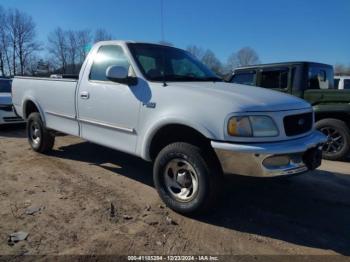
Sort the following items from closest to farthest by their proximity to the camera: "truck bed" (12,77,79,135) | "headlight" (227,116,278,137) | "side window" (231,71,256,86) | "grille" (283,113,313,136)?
"headlight" (227,116,278,137), "grille" (283,113,313,136), "truck bed" (12,77,79,135), "side window" (231,71,256,86)

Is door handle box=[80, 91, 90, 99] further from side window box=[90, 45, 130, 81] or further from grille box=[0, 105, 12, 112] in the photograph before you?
grille box=[0, 105, 12, 112]

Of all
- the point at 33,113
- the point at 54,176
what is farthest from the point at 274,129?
the point at 33,113

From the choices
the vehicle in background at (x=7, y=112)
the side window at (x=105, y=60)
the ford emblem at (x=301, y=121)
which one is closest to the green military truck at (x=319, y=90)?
the ford emblem at (x=301, y=121)

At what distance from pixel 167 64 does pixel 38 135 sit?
3171 millimetres

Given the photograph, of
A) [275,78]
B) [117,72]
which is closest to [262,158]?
[117,72]

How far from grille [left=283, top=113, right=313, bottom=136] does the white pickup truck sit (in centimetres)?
1

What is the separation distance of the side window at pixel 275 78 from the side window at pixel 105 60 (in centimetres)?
369

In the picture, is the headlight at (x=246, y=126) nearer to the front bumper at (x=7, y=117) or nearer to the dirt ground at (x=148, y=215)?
the dirt ground at (x=148, y=215)

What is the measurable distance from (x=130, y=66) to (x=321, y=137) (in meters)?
2.51

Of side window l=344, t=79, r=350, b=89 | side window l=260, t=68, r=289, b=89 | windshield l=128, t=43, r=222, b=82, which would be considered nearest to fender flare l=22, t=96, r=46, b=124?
windshield l=128, t=43, r=222, b=82

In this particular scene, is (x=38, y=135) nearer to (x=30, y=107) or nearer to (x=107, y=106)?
(x=30, y=107)

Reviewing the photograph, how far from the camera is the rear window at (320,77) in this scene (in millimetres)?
6727

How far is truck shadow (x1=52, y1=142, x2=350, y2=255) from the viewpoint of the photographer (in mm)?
3330

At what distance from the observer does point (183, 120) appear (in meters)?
3.44
